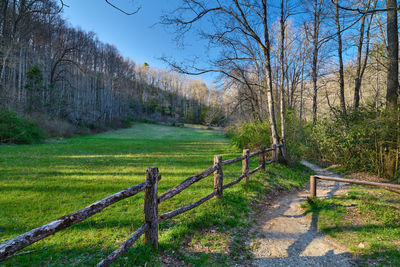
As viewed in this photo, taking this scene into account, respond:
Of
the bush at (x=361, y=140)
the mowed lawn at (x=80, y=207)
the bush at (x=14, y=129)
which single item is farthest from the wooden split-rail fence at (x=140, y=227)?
the bush at (x=14, y=129)

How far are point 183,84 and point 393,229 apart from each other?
2831 inches

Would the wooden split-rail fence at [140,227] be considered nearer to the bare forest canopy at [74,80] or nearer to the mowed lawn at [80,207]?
the mowed lawn at [80,207]

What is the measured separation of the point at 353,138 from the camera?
29.8ft

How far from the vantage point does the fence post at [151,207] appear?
3174mm

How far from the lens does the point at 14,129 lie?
15.5 metres

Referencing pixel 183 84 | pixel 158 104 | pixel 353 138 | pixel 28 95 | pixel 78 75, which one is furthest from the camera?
pixel 183 84

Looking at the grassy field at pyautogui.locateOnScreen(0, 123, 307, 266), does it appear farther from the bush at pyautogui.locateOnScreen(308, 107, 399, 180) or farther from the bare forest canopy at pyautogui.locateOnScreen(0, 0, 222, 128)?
the bare forest canopy at pyautogui.locateOnScreen(0, 0, 222, 128)

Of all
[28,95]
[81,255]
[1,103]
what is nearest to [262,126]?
[81,255]

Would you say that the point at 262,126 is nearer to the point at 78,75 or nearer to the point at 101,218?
the point at 101,218

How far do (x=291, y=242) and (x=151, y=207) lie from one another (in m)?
3.05

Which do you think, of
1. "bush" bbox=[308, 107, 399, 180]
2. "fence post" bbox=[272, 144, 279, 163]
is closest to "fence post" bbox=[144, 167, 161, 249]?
"fence post" bbox=[272, 144, 279, 163]

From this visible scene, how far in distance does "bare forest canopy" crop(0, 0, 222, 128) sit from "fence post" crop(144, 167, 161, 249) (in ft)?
13.9

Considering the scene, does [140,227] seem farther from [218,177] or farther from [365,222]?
[365,222]

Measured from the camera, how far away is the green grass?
11.6ft
